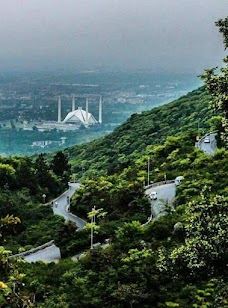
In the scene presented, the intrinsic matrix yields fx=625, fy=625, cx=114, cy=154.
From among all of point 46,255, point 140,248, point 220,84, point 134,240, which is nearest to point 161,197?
point 46,255

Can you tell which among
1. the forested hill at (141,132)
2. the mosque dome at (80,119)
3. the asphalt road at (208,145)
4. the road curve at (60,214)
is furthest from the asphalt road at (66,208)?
the mosque dome at (80,119)

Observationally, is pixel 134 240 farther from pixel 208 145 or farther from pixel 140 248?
pixel 208 145

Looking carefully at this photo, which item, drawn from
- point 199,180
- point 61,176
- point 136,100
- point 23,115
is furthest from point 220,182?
point 136,100

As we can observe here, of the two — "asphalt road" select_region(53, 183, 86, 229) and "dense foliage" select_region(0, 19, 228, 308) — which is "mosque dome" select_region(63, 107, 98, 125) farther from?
"dense foliage" select_region(0, 19, 228, 308)

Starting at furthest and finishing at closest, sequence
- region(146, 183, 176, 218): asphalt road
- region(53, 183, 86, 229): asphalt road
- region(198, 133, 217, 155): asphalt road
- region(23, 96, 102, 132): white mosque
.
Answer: region(23, 96, 102, 132): white mosque → region(198, 133, 217, 155): asphalt road → region(53, 183, 86, 229): asphalt road → region(146, 183, 176, 218): asphalt road

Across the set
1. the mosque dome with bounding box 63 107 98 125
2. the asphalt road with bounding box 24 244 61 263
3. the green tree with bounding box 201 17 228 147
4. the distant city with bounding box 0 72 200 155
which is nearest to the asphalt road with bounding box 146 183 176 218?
the asphalt road with bounding box 24 244 61 263

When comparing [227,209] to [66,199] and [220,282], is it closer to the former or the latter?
[220,282]
